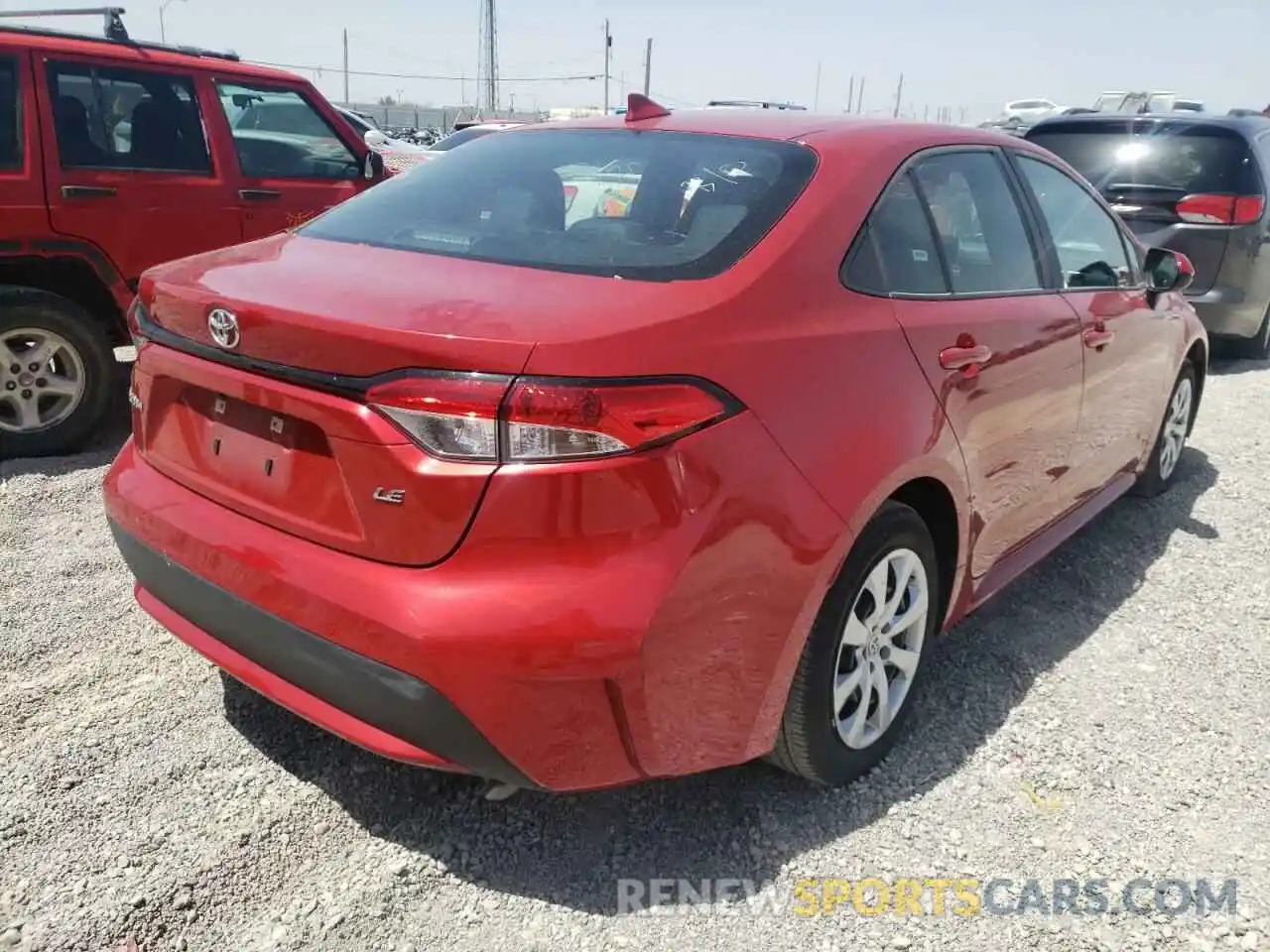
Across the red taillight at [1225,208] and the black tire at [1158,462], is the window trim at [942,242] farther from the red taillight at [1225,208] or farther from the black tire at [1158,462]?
the red taillight at [1225,208]

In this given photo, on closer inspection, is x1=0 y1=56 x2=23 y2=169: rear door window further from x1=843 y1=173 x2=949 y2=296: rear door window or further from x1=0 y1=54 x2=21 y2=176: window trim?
x1=843 y1=173 x2=949 y2=296: rear door window

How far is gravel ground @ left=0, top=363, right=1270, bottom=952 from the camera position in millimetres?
2180

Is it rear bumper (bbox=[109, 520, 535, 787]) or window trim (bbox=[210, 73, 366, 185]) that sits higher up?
window trim (bbox=[210, 73, 366, 185])

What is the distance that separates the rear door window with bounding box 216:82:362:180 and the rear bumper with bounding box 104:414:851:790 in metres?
3.78

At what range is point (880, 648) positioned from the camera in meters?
2.62

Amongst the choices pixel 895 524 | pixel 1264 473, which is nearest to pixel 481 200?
pixel 895 524

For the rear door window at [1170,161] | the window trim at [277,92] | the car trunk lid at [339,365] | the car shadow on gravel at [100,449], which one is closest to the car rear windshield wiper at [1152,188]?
the rear door window at [1170,161]

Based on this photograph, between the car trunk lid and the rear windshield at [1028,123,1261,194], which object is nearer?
the car trunk lid

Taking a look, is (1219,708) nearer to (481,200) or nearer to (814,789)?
(814,789)

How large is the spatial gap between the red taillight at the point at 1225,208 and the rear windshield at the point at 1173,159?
60 millimetres

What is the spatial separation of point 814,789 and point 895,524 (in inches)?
28.1

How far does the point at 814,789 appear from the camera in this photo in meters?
2.62

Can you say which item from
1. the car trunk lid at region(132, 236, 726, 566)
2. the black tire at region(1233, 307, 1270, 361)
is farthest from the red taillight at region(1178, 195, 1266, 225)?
the car trunk lid at region(132, 236, 726, 566)

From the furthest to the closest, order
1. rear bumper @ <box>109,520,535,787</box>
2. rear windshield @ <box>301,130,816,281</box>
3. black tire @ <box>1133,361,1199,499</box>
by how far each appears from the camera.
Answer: black tire @ <box>1133,361,1199,499</box>, rear windshield @ <box>301,130,816,281</box>, rear bumper @ <box>109,520,535,787</box>
